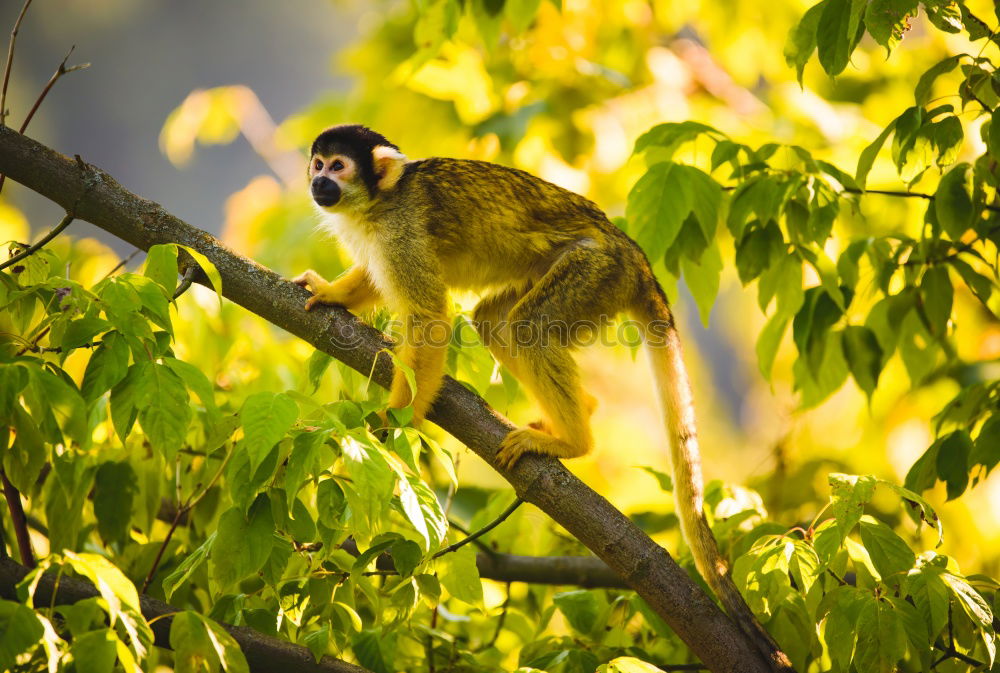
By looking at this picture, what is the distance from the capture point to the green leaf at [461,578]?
8.58 feet

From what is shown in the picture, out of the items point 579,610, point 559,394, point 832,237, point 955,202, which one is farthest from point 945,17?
point 579,610

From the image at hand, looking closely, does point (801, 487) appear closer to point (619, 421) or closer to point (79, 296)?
point (619, 421)

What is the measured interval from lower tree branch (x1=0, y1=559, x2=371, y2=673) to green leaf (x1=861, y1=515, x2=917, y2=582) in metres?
1.58

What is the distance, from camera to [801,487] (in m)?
4.45

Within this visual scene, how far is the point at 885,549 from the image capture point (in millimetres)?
2447

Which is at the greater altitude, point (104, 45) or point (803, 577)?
point (104, 45)

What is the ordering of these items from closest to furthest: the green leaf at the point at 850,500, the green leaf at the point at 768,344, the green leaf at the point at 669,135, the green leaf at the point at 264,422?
the green leaf at the point at 264,422, the green leaf at the point at 850,500, the green leaf at the point at 669,135, the green leaf at the point at 768,344

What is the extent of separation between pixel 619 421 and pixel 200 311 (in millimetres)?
4403

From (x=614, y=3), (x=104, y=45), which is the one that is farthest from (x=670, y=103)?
(x=104, y=45)

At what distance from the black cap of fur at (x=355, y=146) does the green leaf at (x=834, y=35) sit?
241 cm

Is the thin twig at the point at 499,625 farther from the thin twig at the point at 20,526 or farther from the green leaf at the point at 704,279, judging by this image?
the thin twig at the point at 20,526

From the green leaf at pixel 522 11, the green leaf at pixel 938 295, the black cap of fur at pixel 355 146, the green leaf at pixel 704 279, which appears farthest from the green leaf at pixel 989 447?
the black cap of fur at pixel 355 146

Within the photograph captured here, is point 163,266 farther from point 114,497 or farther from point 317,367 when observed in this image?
point 114,497

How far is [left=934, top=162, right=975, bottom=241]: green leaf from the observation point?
9.16 feet
